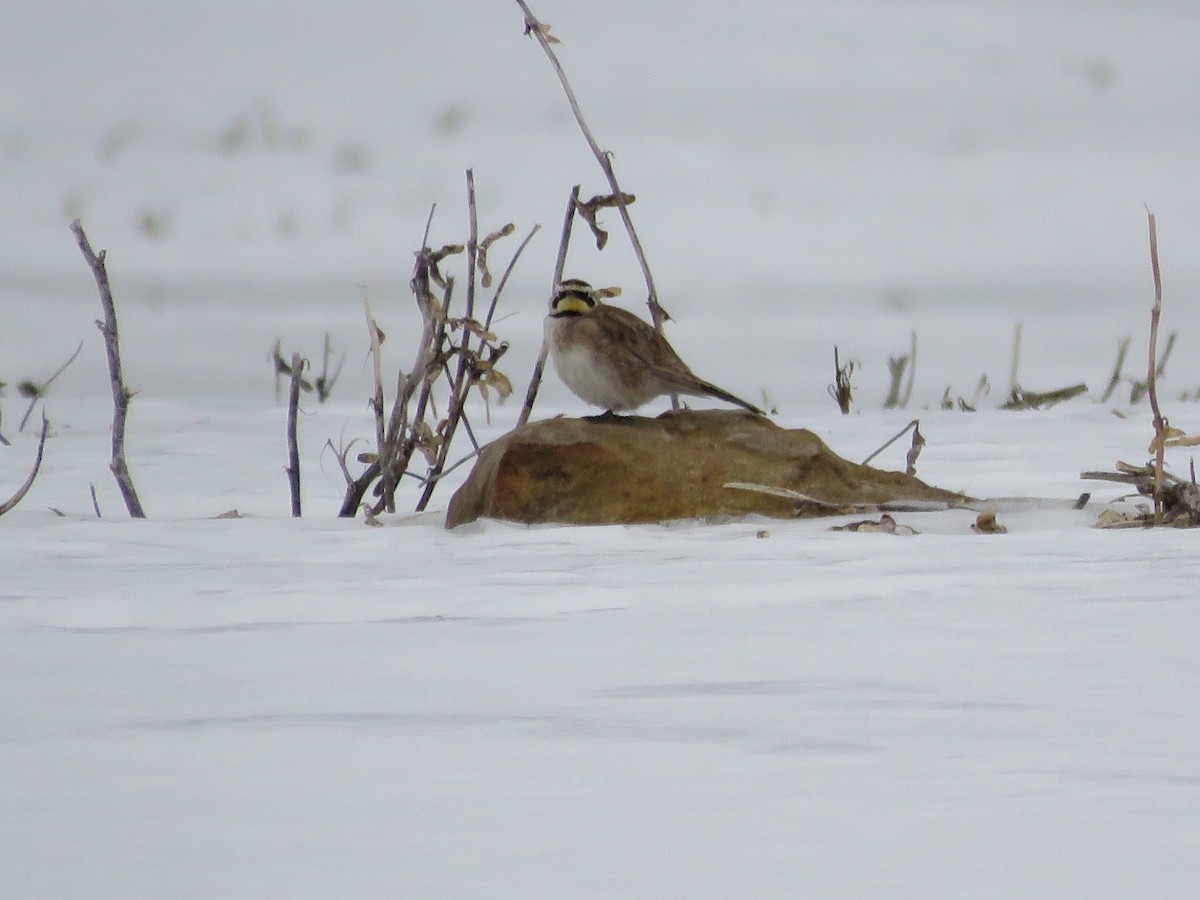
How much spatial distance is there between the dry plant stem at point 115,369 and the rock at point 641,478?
36.3 inches

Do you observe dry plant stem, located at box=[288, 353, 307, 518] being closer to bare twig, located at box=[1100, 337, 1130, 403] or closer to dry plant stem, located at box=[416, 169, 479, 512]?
dry plant stem, located at box=[416, 169, 479, 512]

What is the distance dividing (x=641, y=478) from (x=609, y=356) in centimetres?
31

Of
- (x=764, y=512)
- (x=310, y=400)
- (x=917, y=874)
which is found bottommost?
(x=917, y=874)

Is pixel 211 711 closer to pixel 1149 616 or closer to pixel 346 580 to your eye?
pixel 346 580

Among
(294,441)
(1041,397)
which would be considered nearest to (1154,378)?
(294,441)

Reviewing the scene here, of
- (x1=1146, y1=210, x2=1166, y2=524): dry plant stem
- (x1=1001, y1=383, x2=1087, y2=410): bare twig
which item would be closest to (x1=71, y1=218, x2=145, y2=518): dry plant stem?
(x1=1146, y1=210, x2=1166, y2=524): dry plant stem

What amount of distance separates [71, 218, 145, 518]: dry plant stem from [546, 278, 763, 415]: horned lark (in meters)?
1.13

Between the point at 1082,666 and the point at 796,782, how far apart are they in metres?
0.60

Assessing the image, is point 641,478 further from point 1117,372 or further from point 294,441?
point 1117,372

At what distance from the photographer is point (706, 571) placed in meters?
2.78

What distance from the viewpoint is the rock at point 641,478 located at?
3.69m

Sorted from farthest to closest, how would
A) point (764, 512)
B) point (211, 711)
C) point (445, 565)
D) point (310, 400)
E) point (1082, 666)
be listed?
point (310, 400) < point (764, 512) < point (445, 565) < point (1082, 666) < point (211, 711)

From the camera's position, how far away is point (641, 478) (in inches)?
146

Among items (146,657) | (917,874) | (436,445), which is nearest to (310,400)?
(436,445)
